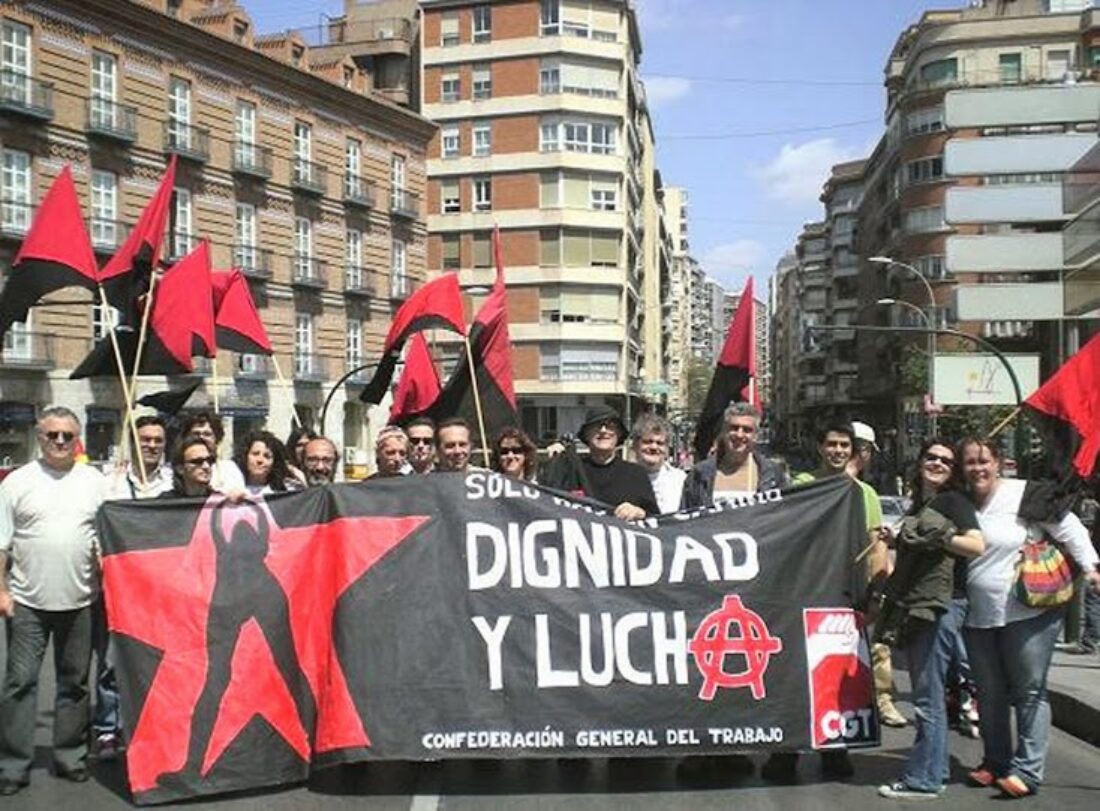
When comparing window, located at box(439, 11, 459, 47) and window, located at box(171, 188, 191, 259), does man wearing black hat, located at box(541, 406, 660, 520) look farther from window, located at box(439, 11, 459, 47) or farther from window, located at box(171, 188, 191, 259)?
window, located at box(439, 11, 459, 47)

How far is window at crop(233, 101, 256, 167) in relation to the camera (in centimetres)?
4312

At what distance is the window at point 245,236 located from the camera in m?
42.7

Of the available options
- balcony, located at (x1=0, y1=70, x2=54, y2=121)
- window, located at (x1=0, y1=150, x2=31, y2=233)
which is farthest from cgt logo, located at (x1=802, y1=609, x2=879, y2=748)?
balcony, located at (x1=0, y1=70, x2=54, y2=121)

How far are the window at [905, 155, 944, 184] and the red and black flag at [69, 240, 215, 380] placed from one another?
51.8 metres

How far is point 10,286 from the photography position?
7.75 metres

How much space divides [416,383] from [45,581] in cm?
675

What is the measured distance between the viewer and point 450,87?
2517 inches


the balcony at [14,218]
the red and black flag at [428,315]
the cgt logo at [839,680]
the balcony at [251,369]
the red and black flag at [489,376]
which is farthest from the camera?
the balcony at [251,369]

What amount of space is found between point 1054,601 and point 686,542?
5.69 feet

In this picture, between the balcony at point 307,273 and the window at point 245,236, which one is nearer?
the window at point 245,236

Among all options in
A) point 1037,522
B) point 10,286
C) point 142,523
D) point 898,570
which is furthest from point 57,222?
point 1037,522

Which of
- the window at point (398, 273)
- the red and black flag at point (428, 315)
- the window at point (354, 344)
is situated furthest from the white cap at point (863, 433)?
the window at point (398, 273)

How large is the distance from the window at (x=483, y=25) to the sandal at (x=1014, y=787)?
61.3m

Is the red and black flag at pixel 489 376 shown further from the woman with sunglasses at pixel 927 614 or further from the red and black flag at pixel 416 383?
the woman with sunglasses at pixel 927 614
